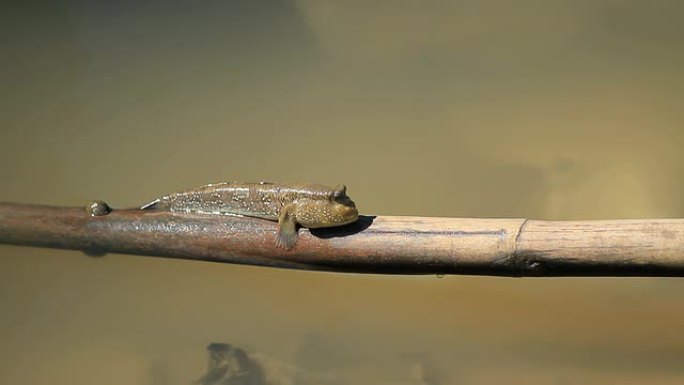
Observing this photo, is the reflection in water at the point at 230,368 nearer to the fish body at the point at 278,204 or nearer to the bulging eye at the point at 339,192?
the fish body at the point at 278,204

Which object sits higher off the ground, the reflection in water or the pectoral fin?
the pectoral fin

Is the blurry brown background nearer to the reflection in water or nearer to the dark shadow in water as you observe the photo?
the reflection in water

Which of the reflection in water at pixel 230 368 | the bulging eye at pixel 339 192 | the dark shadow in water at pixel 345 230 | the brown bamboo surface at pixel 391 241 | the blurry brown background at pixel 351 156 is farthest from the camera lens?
the blurry brown background at pixel 351 156

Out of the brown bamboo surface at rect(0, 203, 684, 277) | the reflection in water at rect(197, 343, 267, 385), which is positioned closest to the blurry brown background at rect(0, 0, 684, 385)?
the reflection in water at rect(197, 343, 267, 385)

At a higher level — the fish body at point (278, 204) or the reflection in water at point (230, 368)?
the fish body at point (278, 204)

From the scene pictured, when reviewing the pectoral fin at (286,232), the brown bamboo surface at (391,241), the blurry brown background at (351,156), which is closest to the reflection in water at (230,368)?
the blurry brown background at (351,156)

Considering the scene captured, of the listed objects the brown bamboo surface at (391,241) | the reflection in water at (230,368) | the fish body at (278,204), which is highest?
the fish body at (278,204)

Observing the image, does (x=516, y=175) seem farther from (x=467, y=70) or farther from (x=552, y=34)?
(x=552, y=34)

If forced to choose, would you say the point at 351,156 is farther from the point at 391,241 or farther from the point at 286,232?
the point at 391,241
